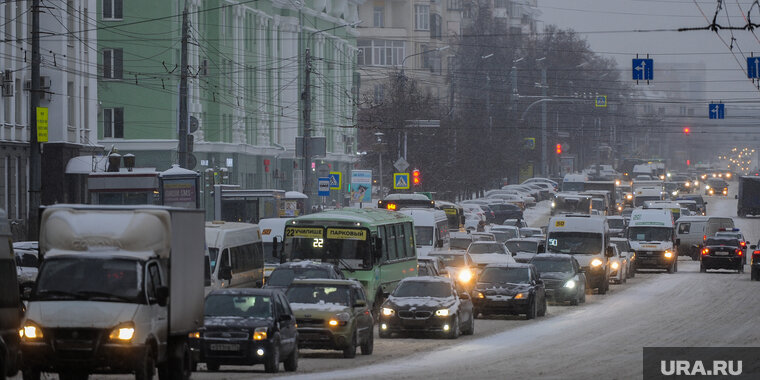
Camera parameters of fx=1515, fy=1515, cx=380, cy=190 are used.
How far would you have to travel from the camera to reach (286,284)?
33.8 metres

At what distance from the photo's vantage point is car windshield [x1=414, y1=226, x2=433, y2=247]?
53.2 metres

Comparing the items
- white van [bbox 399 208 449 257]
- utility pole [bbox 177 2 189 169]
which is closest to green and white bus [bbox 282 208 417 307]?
utility pole [bbox 177 2 189 169]

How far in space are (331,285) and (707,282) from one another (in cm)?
2876

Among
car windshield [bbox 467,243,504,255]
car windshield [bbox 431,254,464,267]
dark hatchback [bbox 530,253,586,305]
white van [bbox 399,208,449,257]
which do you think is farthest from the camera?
white van [bbox 399,208,449,257]

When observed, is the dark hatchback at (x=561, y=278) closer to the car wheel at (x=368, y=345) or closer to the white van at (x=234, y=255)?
the white van at (x=234, y=255)

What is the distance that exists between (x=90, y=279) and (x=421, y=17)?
5550 inches

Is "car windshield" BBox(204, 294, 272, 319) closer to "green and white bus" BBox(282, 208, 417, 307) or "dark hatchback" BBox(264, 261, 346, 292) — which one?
"dark hatchback" BBox(264, 261, 346, 292)

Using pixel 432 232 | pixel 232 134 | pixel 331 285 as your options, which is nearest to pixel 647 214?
pixel 432 232

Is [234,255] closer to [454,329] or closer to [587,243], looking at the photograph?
[454,329]

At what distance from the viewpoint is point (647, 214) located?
64.3 meters

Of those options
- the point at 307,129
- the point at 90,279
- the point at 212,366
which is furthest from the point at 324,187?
the point at 90,279

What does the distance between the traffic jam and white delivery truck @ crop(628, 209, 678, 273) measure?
69 mm

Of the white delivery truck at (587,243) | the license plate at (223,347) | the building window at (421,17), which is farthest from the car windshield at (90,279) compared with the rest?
the building window at (421,17)

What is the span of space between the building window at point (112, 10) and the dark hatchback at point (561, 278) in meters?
40.0
